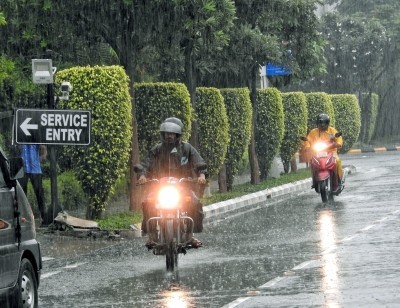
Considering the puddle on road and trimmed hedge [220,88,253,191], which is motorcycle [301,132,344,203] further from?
the puddle on road

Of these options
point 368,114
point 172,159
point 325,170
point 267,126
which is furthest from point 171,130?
point 368,114

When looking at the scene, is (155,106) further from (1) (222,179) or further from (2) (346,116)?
(2) (346,116)

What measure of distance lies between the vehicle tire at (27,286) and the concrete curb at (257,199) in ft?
39.1

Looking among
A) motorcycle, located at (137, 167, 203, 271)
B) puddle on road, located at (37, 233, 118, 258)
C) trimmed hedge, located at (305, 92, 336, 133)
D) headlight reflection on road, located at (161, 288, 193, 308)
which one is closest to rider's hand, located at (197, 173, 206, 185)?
motorcycle, located at (137, 167, 203, 271)

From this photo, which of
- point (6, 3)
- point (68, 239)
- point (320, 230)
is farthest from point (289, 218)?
point (6, 3)

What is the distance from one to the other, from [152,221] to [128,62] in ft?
30.0

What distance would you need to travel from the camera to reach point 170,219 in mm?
14234

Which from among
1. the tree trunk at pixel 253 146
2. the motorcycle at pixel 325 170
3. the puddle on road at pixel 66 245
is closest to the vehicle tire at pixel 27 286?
the puddle on road at pixel 66 245

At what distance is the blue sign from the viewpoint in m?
34.5

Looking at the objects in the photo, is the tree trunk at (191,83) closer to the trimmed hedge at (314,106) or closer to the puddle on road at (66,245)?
the puddle on road at (66,245)

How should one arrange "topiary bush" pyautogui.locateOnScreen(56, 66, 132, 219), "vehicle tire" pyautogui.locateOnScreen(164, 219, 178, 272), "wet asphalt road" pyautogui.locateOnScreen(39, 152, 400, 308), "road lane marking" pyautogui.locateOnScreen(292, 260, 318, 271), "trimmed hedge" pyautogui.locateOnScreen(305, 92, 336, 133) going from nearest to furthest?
"wet asphalt road" pyautogui.locateOnScreen(39, 152, 400, 308)
"road lane marking" pyautogui.locateOnScreen(292, 260, 318, 271)
"vehicle tire" pyautogui.locateOnScreen(164, 219, 178, 272)
"topiary bush" pyautogui.locateOnScreen(56, 66, 132, 219)
"trimmed hedge" pyautogui.locateOnScreen(305, 92, 336, 133)

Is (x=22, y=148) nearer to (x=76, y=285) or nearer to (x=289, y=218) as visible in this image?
(x=289, y=218)

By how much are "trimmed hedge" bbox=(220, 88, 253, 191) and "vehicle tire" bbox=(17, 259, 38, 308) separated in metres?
19.3

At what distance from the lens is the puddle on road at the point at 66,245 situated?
56.9 ft
